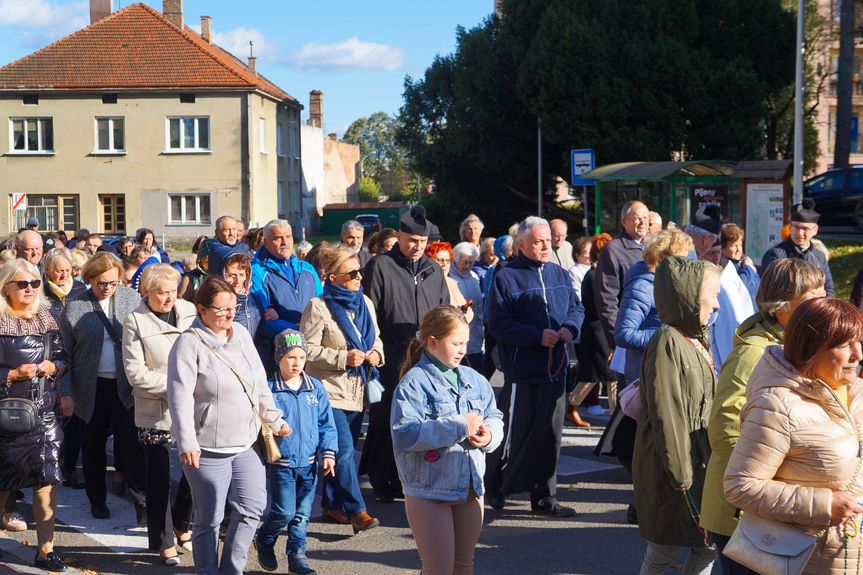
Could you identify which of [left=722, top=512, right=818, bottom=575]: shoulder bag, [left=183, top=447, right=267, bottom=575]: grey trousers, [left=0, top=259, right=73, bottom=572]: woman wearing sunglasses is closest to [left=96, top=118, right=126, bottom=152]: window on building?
[left=0, top=259, right=73, bottom=572]: woman wearing sunglasses

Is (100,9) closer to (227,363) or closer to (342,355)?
(342,355)

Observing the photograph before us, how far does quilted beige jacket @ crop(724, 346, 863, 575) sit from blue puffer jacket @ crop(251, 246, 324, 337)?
15.4 feet

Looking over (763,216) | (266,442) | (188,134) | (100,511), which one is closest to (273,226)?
(100,511)

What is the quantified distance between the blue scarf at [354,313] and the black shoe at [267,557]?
135 cm

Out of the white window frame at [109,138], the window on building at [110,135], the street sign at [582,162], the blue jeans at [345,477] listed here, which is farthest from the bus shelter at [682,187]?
the window on building at [110,135]

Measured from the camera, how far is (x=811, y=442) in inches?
128

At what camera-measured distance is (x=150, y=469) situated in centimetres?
629

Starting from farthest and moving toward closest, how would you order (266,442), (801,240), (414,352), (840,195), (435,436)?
1. (840,195)
2. (801,240)
3. (266,442)
4. (414,352)
5. (435,436)

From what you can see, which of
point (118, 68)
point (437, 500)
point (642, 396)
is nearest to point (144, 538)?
point (437, 500)

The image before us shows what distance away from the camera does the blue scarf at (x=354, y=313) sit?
6.72 m

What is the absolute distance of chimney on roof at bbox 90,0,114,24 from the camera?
5262 cm

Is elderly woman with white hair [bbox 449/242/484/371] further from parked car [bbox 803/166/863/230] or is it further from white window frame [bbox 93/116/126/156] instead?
white window frame [bbox 93/116/126/156]

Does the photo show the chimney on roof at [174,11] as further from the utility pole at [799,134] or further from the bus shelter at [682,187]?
the utility pole at [799,134]

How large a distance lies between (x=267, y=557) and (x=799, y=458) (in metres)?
3.59
